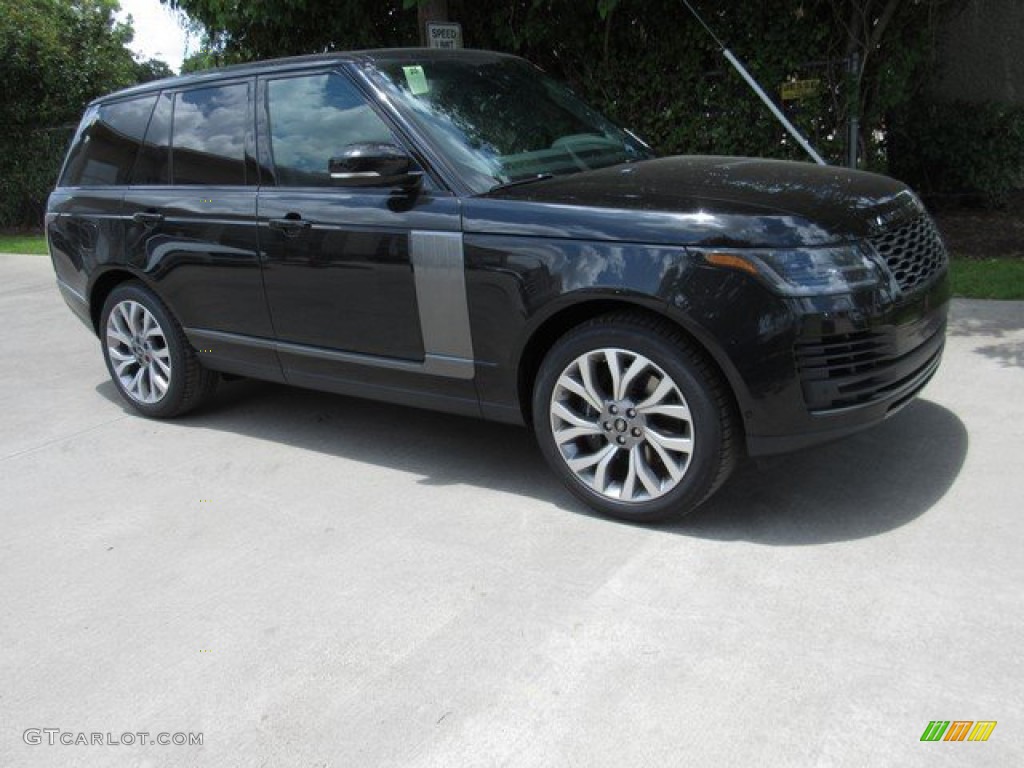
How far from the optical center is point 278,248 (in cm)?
469

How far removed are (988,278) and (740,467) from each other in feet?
12.8

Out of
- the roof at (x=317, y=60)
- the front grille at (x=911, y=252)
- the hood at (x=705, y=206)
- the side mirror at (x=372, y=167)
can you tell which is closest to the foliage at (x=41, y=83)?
the roof at (x=317, y=60)

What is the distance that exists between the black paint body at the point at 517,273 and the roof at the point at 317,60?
0.6 inches

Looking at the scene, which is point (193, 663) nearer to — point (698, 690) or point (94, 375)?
point (698, 690)

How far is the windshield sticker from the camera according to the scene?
177 inches

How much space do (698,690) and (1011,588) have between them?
117 centimetres

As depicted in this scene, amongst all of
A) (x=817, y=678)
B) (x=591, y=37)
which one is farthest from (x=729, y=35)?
(x=817, y=678)

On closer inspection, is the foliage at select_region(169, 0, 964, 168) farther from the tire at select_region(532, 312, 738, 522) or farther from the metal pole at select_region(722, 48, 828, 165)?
the tire at select_region(532, 312, 738, 522)

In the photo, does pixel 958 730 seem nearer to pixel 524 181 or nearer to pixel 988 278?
pixel 524 181

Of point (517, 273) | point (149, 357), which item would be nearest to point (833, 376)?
point (517, 273)

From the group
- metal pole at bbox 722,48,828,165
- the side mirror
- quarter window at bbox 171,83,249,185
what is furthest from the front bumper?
metal pole at bbox 722,48,828,165

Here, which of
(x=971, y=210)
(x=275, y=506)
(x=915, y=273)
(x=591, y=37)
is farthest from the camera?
(x=971, y=210)

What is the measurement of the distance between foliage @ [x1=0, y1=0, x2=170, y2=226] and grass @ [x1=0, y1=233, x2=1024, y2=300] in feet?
47.6

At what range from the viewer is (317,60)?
15.4 feet
